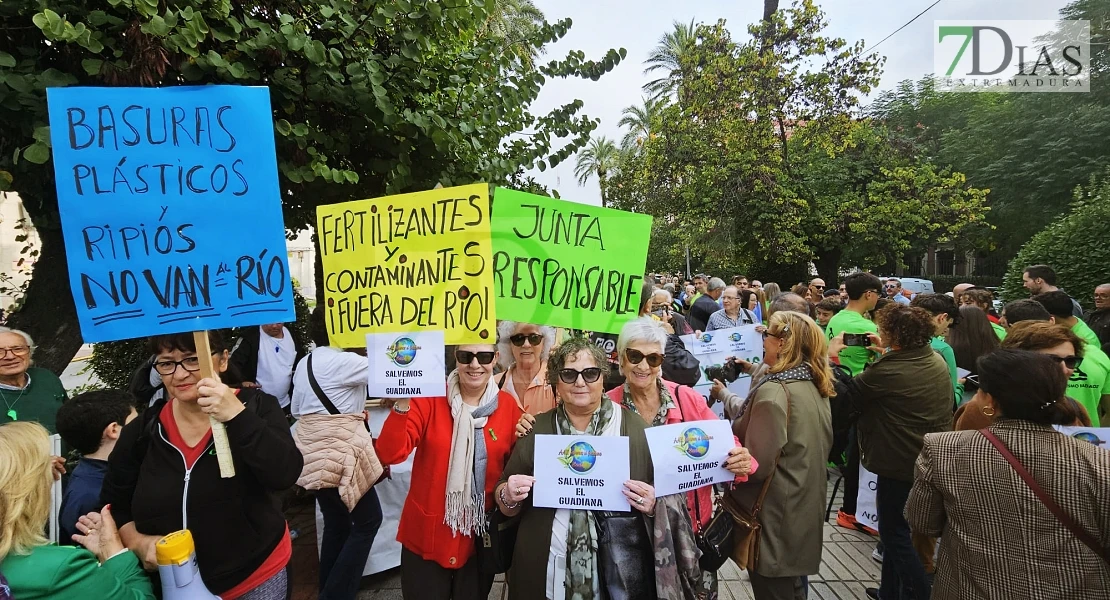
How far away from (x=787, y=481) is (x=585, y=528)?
1138 mm

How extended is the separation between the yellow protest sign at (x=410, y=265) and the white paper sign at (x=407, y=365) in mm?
61

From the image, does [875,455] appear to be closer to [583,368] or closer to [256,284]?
[583,368]

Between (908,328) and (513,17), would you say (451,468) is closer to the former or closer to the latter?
(908,328)

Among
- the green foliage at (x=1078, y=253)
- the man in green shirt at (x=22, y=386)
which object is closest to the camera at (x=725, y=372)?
the man in green shirt at (x=22, y=386)

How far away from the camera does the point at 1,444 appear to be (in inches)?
70.8

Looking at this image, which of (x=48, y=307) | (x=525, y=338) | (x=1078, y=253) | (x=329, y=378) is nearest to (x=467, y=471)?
(x=525, y=338)

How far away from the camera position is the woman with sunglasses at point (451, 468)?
103 inches

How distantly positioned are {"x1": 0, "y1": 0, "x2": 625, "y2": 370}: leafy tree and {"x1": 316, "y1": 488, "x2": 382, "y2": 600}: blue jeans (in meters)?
2.04

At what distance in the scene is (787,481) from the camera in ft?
9.03

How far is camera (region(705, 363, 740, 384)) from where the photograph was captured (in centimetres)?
512

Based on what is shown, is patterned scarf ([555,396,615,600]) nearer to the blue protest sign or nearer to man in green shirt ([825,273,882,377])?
the blue protest sign

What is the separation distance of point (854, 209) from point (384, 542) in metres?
15.8

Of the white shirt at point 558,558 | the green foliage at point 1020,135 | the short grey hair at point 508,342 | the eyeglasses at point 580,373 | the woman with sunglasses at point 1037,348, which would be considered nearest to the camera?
→ the white shirt at point 558,558

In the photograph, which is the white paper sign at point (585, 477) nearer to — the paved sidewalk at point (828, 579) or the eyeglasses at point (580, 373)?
the eyeglasses at point (580, 373)
